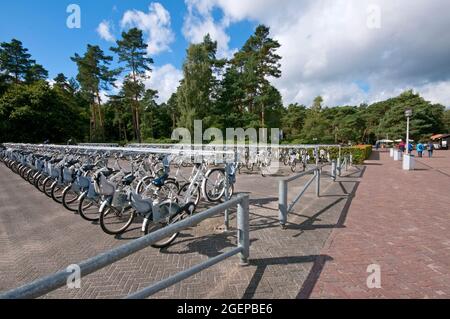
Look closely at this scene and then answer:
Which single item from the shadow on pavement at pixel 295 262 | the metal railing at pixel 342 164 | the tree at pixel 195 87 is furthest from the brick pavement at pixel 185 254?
the tree at pixel 195 87

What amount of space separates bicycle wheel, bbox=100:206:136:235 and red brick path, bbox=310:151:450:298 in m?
3.22

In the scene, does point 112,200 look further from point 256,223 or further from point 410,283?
point 410,283

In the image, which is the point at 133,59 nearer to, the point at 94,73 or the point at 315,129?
the point at 94,73

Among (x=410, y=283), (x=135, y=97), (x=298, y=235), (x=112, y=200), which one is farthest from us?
(x=135, y=97)

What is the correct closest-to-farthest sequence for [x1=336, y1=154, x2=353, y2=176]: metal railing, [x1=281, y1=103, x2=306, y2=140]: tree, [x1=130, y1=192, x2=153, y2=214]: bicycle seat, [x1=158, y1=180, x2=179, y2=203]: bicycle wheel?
1. [x1=130, y1=192, x2=153, y2=214]: bicycle seat
2. [x1=158, y1=180, x2=179, y2=203]: bicycle wheel
3. [x1=336, y1=154, x2=353, y2=176]: metal railing
4. [x1=281, y1=103, x2=306, y2=140]: tree

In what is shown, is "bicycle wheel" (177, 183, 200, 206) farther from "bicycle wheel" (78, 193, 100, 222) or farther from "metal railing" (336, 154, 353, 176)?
"metal railing" (336, 154, 353, 176)

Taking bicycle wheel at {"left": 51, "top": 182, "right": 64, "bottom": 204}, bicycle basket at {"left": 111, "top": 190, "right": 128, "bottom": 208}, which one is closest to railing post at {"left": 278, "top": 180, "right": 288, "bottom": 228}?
bicycle basket at {"left": 111, "top": 190, "right": 128, "bottom": 208}

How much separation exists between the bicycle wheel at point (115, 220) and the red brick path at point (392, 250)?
10.6ft

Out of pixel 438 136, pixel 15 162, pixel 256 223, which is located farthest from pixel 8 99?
pixel 438 136

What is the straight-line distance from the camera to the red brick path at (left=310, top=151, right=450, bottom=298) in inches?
99.7

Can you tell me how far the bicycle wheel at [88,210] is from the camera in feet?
15.6

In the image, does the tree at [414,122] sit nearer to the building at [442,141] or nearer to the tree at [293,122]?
the building at [442,141]
